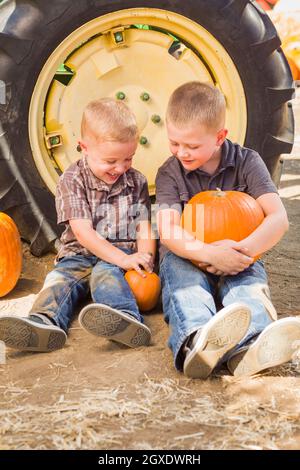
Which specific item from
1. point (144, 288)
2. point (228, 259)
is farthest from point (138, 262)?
point (228, 259)

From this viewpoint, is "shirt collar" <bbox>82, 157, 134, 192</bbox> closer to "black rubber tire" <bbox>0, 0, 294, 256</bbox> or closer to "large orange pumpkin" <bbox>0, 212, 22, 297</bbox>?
"black rubber tire" <bbox>0, 0, 294, 256</bbox>

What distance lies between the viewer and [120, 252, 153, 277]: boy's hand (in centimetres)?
351

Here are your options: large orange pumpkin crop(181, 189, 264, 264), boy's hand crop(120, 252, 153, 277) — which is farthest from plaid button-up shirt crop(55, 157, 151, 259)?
large orange pumpkin crop(181, 189, 264, 264)

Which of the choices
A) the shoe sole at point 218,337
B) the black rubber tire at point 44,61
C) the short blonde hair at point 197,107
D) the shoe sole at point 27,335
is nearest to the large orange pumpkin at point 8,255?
the black rubber tire at point 44,61

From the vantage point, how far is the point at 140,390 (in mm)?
2668

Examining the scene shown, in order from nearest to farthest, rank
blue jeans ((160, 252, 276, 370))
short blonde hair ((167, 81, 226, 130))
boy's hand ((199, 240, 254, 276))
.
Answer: blue jeans ((160, 252, 276, 370)) → boy's hand ((199, 240, 254, 276)) → short blonde hair ((167, 81, 226, 130))

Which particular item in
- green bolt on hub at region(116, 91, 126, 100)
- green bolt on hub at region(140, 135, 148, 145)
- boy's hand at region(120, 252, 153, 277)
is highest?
green bolt on hub at region(116, 91, 126, 100)

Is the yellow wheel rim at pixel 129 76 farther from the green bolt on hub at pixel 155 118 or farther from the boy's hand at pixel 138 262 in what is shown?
the boy's hand at pixel 138 262

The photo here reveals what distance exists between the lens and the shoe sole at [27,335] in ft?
9.69

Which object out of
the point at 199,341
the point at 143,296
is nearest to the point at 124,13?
the point at 143,296

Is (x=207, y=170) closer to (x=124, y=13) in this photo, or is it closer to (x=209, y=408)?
(x=124, y=13)

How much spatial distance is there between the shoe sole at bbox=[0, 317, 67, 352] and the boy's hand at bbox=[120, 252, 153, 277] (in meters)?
0.55

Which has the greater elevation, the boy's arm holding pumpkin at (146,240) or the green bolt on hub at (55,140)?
the green bolt on hub at (55,140)

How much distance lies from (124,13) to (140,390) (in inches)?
79.5
